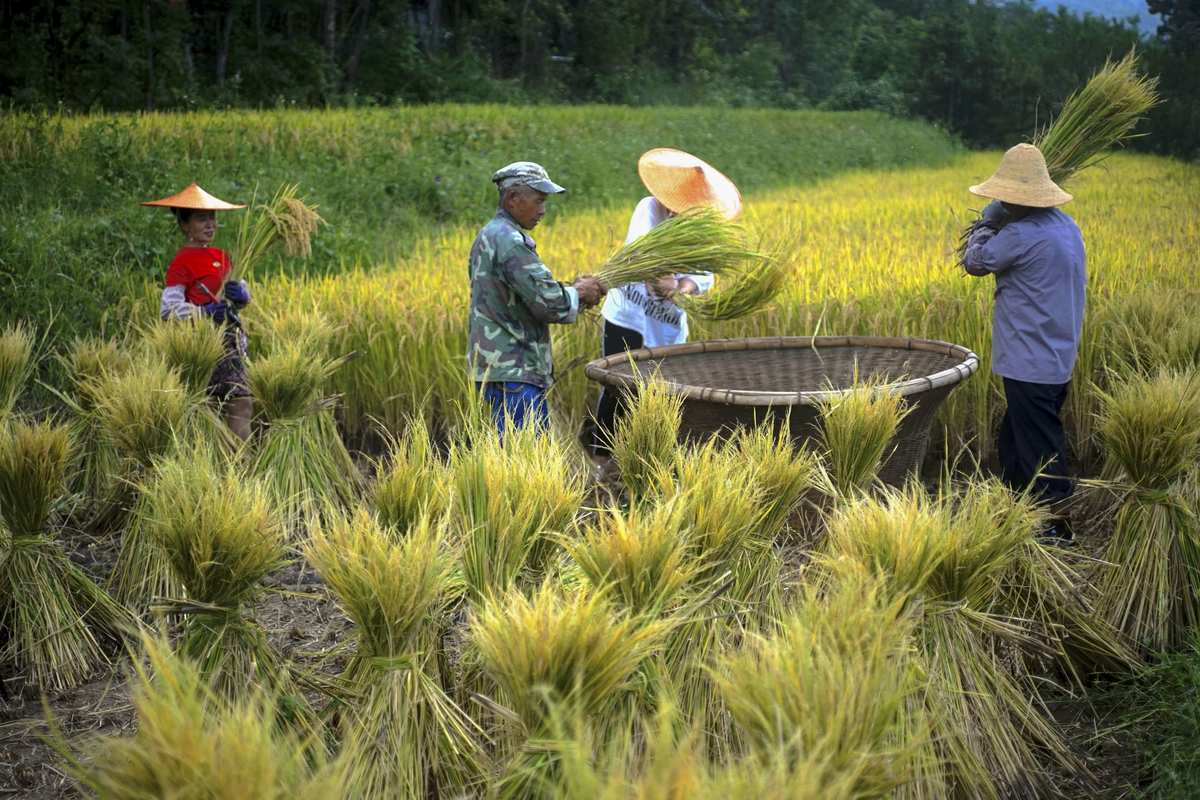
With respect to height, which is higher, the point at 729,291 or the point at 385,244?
the point at 729,291

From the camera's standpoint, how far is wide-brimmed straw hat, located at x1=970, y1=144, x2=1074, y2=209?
3.78m

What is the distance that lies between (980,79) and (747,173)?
14731mm

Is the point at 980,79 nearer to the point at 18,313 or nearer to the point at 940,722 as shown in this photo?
the point at 18,313

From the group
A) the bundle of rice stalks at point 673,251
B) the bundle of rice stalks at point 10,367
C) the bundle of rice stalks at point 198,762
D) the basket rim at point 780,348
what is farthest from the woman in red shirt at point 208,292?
the bundle of rice stalks at point 198,762

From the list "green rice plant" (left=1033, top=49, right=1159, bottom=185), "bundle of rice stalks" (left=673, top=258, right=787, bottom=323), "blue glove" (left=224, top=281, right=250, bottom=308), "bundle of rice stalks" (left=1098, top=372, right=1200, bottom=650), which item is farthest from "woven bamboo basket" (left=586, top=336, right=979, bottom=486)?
"blue glove" (left=224, top=281, right=250, bottom=308)

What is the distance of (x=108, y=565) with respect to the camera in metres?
3.94

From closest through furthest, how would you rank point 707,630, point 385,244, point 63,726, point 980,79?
1. point 707,630
2. point 63,726
3. point 385,244
4. point 980,79

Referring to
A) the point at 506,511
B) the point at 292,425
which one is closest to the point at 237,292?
the point at 292,425

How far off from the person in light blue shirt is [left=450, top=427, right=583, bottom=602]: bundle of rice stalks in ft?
5.99

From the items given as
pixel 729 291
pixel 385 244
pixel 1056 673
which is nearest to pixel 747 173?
pixel 385 244

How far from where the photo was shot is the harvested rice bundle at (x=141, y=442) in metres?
3.53

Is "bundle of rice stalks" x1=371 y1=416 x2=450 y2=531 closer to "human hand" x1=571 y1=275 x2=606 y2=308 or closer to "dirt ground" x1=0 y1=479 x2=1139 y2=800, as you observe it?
"dirt ground" x1=0 y1=479 x2=1139 y2=800

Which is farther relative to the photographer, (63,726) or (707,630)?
(63,726)

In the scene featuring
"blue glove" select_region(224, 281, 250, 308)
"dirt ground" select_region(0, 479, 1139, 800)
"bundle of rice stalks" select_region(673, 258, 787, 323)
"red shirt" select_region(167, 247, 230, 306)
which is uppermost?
"bundle of rice stalks" select_region(673, 258, 787, 323)
